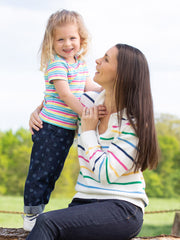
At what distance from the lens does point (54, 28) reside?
2.14 meters

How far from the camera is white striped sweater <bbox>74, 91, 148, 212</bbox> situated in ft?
5.81

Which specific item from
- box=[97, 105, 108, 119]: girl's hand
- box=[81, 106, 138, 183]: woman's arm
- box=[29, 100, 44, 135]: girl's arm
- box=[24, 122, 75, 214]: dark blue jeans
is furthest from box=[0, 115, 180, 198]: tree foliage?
box=[81, 106, 138, 183]: woman's arm

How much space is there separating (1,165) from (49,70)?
338 inches

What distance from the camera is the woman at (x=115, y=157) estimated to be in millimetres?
1735

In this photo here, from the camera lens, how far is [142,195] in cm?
186

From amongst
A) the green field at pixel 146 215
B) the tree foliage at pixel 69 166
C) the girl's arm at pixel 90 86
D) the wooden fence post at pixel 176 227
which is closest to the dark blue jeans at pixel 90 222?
the girl's arm at pixel 90 86

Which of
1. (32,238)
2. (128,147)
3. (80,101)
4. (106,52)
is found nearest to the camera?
(32,238)

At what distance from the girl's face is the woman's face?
13.1 inches

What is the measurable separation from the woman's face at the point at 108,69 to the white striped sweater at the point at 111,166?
179mm

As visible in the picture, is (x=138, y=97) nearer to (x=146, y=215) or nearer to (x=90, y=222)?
(x=90, y=222)

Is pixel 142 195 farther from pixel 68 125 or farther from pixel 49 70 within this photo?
pixel 49 70

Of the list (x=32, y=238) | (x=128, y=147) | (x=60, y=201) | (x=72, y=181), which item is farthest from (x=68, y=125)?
(x=72, y=181)

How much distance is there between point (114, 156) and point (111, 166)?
0.17ft

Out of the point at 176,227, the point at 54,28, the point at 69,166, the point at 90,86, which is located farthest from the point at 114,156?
the point at 69,166
